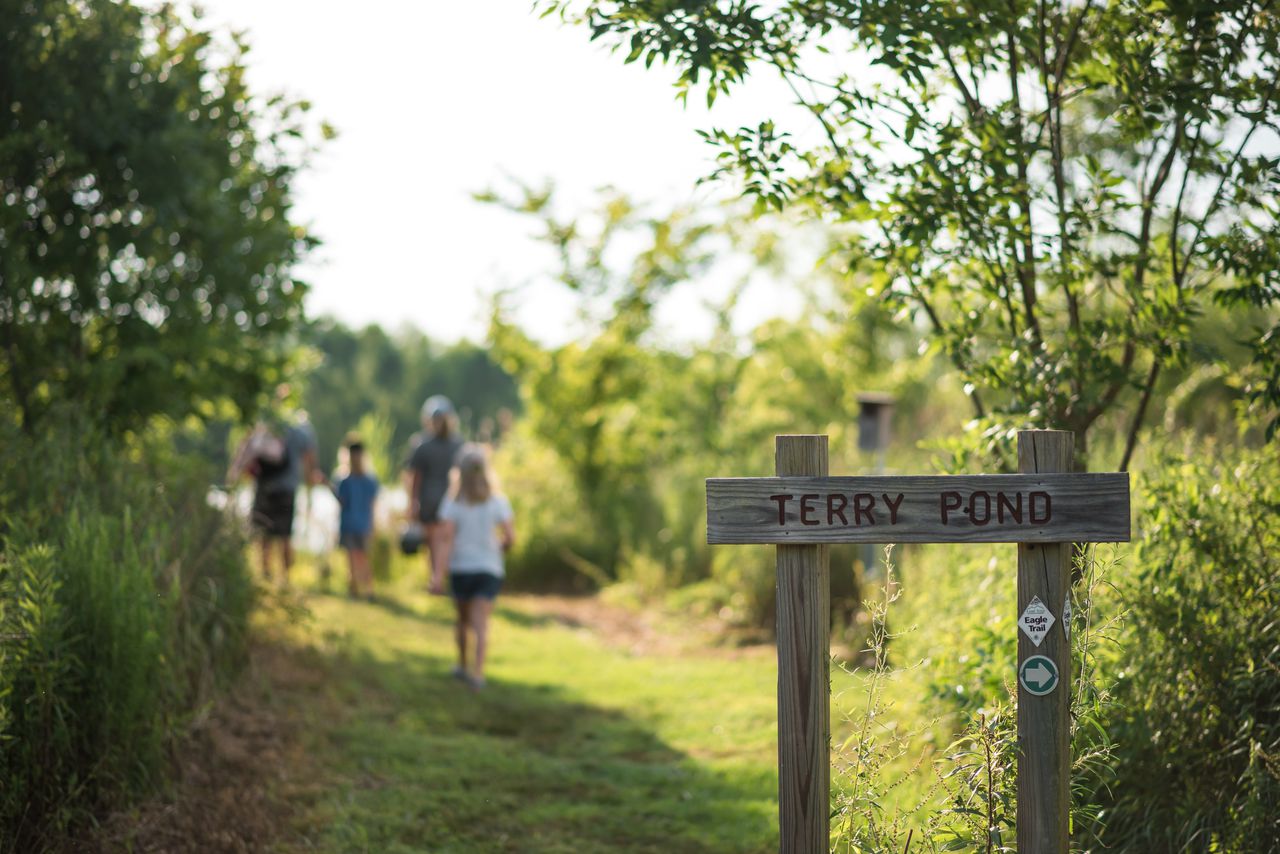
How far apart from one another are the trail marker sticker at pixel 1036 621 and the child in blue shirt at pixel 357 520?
31.5 ft

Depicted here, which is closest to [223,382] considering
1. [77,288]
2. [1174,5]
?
[77,288]

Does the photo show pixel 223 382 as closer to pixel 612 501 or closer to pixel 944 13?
pixel 944 13

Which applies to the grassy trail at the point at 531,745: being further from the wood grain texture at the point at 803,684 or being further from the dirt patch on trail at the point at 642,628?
the wood grain texture at the point at 803,684

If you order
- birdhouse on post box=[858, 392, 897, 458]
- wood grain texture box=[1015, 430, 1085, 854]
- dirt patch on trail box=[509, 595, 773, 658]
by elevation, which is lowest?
dirt patch on trail box=[509, 595, 773, 658]

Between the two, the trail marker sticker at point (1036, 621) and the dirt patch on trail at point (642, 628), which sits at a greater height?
the trail marker sticker at point (1036, 621)

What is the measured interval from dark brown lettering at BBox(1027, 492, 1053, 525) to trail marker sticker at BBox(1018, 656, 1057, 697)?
40cm

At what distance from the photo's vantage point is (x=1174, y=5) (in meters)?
4.44

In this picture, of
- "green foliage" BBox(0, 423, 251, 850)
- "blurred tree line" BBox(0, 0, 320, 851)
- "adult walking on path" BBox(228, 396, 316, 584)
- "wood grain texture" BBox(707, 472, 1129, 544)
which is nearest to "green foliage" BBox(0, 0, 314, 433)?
"blurred tree line" BBox(0, 0, 320, 851)

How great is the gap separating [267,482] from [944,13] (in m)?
8.13

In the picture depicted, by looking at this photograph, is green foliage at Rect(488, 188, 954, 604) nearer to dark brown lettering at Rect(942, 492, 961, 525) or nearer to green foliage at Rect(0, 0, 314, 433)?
green foliage at Rect(0, 0, 314, 433)

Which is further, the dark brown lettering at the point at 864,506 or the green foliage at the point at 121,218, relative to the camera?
the green foliage at the point at 121,218

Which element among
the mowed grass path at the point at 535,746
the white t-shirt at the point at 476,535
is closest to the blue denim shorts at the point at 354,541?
the mowed grass path at the point at 535,746

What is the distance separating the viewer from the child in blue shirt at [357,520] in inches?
486

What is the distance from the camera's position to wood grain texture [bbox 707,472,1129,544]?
11.6 ft
